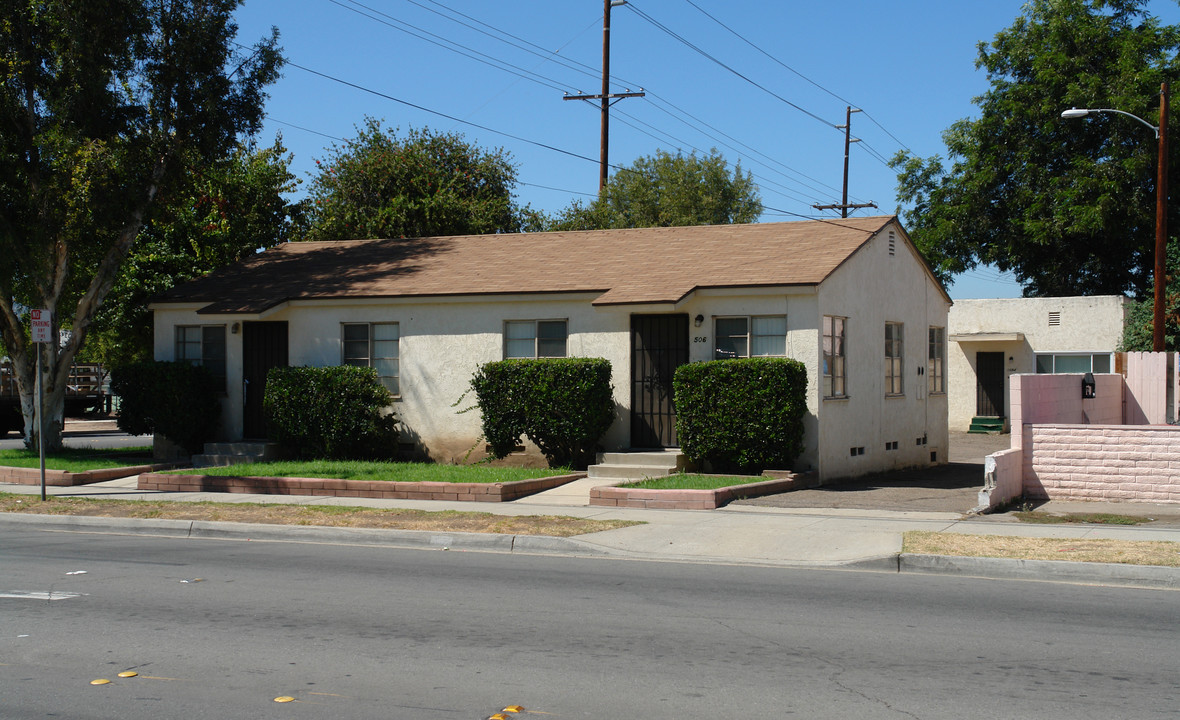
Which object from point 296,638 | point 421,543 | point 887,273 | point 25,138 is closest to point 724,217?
point 887,273

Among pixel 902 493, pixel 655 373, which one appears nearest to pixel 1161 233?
pixel 902 493

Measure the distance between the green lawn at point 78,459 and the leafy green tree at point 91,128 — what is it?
53cm

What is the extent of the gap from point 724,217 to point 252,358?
2668 centimetres

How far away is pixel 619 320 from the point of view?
18141 millimetres

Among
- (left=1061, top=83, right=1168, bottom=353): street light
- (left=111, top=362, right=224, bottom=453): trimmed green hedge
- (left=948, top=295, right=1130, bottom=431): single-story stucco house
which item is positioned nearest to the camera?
(left=111, top=362, right=224, bottom=453): trimmed green hedge

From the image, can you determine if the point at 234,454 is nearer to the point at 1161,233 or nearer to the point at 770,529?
the point at 770,529

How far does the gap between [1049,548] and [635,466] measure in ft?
25.7

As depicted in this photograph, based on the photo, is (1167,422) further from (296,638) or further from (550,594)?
(296,638)

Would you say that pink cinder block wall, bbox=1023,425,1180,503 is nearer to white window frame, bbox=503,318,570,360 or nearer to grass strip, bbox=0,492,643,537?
grass strip, bbox=0,492,643,537

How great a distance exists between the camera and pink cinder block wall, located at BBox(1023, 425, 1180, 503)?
1392 centimetres

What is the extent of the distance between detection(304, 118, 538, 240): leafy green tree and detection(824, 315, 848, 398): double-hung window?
16062 mm

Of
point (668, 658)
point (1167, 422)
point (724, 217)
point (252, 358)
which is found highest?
point (724, 217)

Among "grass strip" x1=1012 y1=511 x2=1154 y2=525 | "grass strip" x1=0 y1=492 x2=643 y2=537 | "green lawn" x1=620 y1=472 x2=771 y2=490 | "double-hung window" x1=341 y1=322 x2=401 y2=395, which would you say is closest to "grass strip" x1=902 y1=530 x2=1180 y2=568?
"grass strip" x1=1012 y1=511 x2=1154 y2=525

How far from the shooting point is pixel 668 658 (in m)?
6.71
